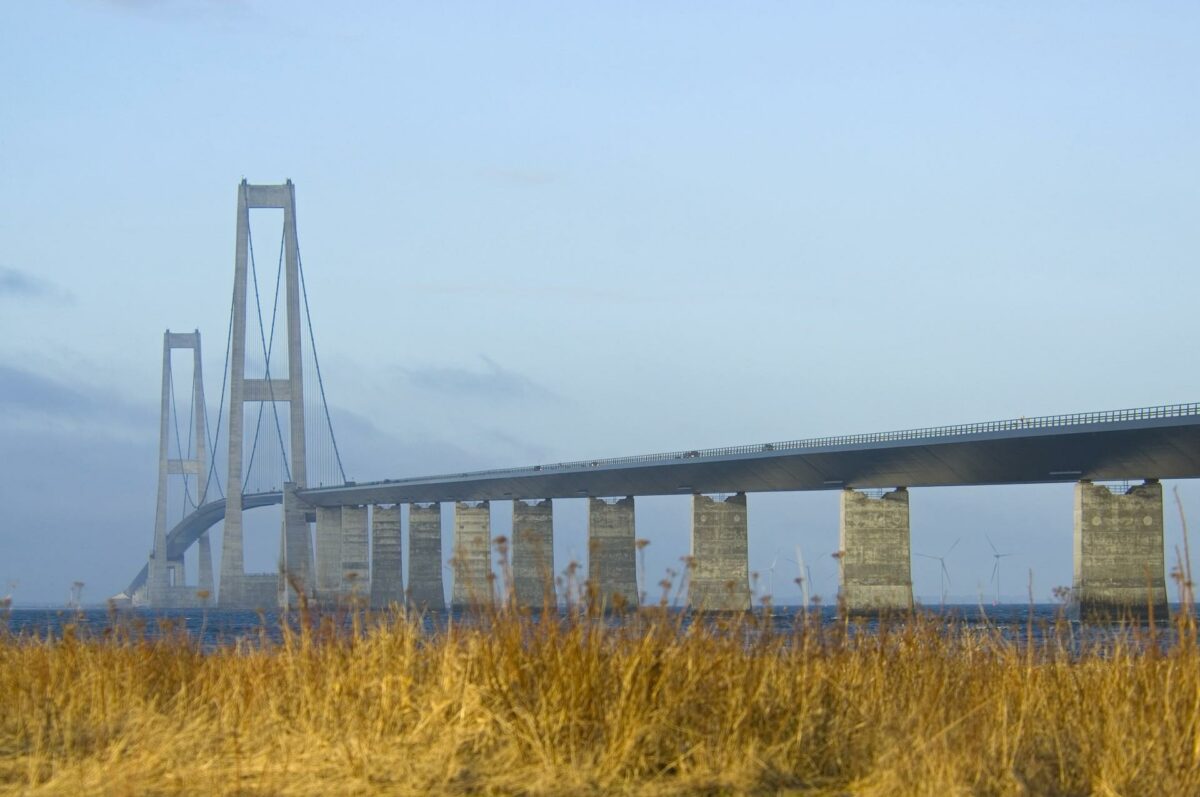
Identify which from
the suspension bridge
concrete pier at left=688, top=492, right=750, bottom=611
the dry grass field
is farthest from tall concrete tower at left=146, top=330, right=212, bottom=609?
the dry grass field

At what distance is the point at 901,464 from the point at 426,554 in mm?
38787

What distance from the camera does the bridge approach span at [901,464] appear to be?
59.4m

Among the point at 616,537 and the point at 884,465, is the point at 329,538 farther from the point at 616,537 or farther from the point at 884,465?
the point at 884,465

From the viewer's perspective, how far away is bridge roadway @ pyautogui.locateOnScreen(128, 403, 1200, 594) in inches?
2345

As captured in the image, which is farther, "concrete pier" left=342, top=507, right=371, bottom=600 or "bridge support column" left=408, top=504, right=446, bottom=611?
"concrete pier" left=342, top=507, right=371, bottom=600

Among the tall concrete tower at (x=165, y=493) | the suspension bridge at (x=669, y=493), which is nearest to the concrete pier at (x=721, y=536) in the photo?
the suspension bridge at (x=669, y=493)

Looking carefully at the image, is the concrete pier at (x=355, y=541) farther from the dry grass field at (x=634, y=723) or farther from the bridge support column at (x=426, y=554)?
the dry grass field at (x=634, y=723)

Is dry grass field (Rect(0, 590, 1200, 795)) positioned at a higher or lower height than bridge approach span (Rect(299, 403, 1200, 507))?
lower

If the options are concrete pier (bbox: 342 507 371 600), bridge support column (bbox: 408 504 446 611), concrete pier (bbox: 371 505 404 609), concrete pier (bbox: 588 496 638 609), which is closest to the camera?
concrete pier (bbox: 588 496 638 609)

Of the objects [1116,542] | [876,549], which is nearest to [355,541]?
[876,549]

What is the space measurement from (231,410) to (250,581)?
48.8 feet

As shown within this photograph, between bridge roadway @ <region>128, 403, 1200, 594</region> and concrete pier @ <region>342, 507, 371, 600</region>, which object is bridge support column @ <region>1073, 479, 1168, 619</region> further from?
concrete pier @ <region>342, 507, 371, 600</region>

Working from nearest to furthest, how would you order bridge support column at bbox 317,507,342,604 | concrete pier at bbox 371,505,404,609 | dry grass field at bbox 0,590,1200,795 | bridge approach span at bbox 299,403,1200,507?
1. dry grass field at bbox 0,590,1200,795
2. bridge approach span at bbox 299,403,1200,507
3. concrete pier at bbox 371,505,404,609
4. bridge support column at bbox 317,507,342,604

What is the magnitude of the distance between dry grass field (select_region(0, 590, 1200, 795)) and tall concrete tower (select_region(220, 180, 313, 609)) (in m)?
90.1
